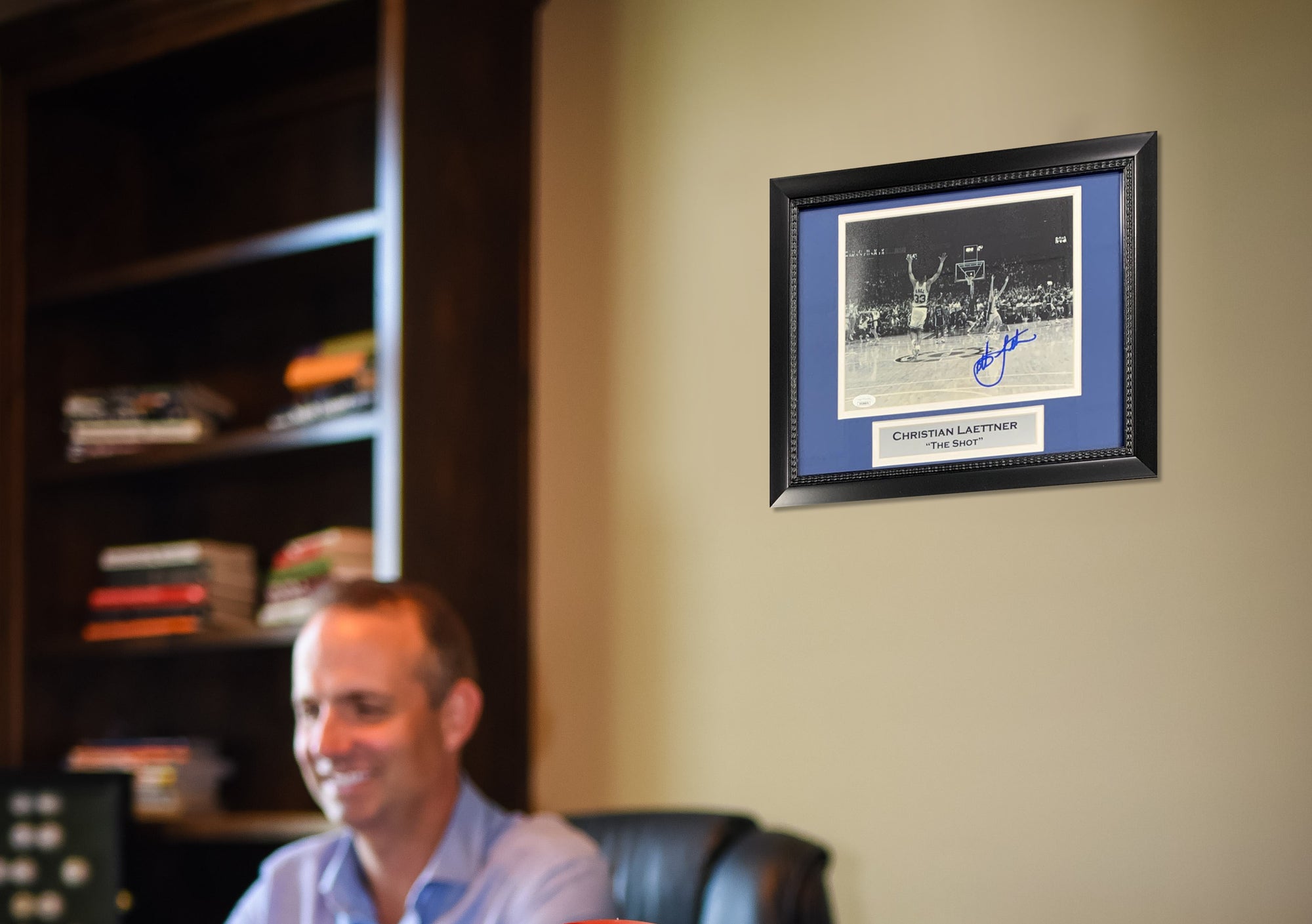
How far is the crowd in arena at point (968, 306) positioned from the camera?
1.21 ft

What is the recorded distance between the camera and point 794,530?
49 centimetres

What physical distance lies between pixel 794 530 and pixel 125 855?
6.87 ft

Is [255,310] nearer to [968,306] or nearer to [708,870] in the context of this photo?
[708,870]

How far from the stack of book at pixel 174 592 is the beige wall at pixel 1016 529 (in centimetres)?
173

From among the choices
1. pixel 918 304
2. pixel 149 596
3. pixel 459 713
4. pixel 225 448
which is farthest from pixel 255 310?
pixel 918 304

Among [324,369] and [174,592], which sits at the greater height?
[324,369]

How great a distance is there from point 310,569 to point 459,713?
721 mm

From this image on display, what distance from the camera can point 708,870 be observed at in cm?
156

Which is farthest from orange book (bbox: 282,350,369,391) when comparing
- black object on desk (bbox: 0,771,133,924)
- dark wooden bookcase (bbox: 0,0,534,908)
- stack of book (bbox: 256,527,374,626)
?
black object on desk (bbox: 0,771,133,924)

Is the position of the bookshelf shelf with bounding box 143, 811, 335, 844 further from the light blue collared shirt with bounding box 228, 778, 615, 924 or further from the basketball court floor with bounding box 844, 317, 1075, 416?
the basketball court floor with bounding box 844, 317, 1075, 416

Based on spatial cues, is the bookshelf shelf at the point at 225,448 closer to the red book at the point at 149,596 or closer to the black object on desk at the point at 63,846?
the red book at the point at 149,596

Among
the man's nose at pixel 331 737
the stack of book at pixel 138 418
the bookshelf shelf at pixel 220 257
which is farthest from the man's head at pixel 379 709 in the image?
the stack of book at pixel 138 418

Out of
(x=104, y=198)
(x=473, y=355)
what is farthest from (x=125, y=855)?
(x=104, y=198)

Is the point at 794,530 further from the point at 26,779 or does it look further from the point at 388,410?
the point at 26,779
